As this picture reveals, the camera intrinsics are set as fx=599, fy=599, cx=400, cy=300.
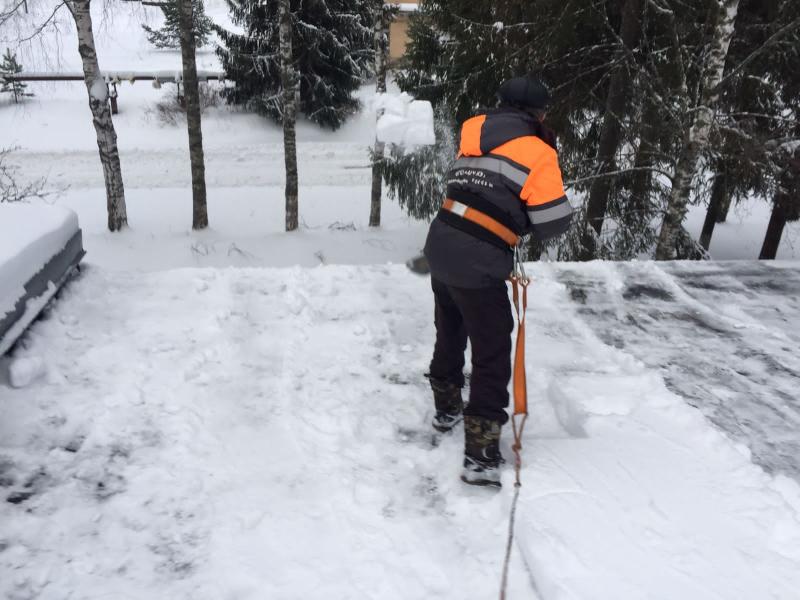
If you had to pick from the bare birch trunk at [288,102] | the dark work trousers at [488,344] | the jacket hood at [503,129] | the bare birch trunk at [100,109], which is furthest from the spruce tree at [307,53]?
the dark work trousers at [488,344]

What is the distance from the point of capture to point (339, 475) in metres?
2.93

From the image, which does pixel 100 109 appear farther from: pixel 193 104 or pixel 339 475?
pixel 339 475

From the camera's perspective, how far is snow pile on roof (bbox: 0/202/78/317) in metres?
3.60

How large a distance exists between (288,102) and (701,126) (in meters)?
8.47

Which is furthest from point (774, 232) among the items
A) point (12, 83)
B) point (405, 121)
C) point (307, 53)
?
point (12, 83)

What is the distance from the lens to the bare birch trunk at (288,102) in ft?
41.0

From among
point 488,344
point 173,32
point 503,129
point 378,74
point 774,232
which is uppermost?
point 173,32

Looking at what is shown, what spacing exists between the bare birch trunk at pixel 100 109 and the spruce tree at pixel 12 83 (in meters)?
13.3

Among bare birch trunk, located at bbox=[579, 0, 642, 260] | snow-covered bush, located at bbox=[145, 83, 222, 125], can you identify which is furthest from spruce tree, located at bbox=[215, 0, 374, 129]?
bare birch trunk, located at bbox=[579, 0, 642, 260]

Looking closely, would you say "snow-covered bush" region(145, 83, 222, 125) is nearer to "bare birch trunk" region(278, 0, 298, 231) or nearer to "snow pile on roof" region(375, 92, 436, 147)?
"bare birch trunk" region(278, 0, 298, 231)

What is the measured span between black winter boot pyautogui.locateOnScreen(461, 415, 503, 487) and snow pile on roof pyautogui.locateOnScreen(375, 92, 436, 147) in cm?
876

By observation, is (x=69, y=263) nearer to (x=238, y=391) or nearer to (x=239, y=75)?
(x=238, y=391)

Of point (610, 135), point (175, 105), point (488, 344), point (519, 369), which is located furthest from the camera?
point (175, 105)

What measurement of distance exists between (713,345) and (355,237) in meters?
9.99
